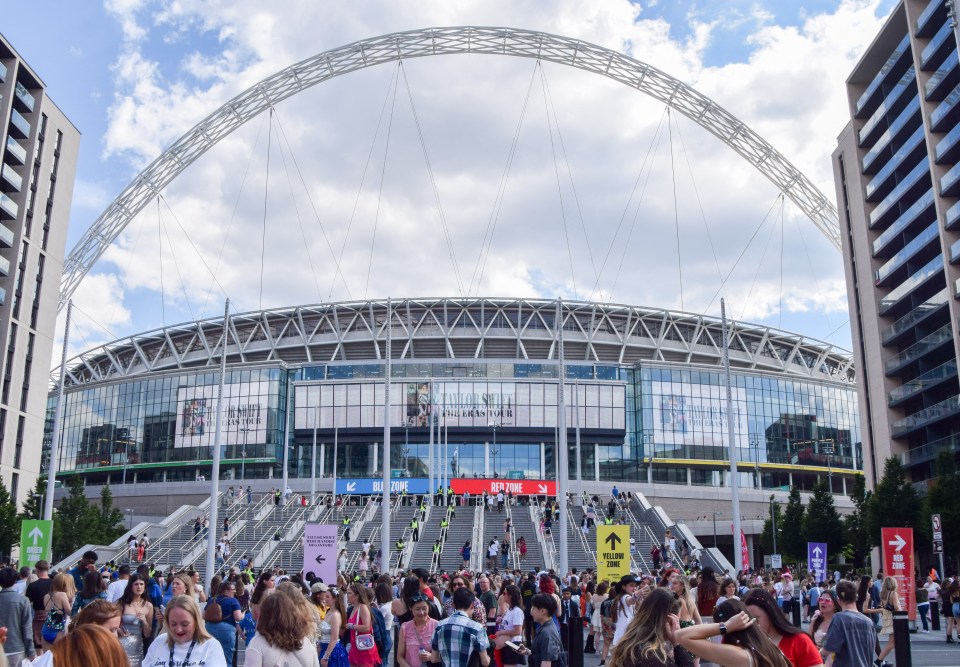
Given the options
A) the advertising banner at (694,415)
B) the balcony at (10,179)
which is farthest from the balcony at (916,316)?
the balcony at (10,179)

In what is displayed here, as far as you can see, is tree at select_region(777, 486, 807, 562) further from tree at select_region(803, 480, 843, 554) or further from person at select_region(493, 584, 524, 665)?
person at select_region(493, 584, 524, 665)

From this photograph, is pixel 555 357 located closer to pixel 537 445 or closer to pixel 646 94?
pixel 537 445

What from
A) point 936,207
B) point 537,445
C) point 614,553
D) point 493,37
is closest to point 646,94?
point 493,37

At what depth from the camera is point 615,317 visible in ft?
402

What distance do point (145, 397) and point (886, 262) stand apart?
8087 centimetres

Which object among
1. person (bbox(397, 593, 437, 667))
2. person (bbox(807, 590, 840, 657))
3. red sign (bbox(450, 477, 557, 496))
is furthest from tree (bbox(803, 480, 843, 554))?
person (bbox(397, 593, 437, 667))

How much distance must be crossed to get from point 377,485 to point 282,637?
9193cm

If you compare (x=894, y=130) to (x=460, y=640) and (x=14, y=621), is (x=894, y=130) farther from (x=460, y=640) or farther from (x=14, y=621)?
(x=14, y=621)

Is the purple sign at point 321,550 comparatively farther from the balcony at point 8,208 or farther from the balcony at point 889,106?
the balcony at point 8,208

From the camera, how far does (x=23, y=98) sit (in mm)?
82188

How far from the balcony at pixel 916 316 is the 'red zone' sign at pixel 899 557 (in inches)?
1786

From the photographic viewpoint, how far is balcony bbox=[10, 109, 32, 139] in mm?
81438

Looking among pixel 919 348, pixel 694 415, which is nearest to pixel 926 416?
pixel 919 348

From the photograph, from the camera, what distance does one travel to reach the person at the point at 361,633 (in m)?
12.4
